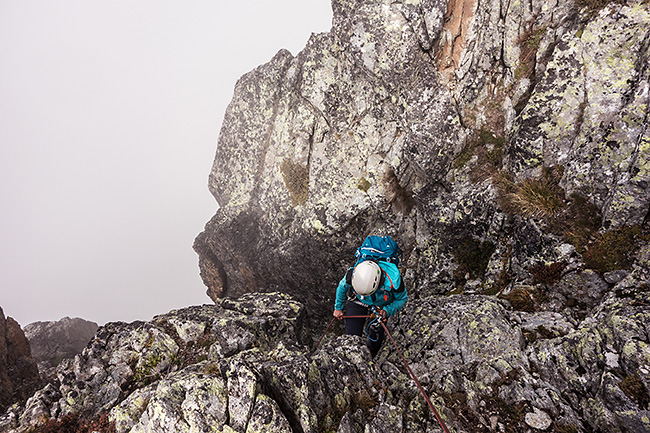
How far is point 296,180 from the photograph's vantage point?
21.5m

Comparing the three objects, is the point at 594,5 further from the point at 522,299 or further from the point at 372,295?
the point at 372,295

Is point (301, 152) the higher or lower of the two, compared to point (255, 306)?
higher

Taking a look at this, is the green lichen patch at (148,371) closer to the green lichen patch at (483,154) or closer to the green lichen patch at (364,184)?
the green lichen patch at (364,184)

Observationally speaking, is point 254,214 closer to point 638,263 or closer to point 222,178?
point 222,178

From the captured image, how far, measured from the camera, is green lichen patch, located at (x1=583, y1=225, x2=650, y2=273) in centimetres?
834

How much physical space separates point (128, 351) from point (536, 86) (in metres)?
17.9

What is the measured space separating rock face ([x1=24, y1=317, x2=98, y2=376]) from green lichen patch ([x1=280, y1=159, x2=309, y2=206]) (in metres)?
29.5

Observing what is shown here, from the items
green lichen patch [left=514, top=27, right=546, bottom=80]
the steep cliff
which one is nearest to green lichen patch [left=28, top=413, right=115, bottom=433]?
the steep cliff

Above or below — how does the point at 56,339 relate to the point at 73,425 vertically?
above

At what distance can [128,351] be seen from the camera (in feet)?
34.3

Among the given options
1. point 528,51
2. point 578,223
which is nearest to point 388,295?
point 578,223

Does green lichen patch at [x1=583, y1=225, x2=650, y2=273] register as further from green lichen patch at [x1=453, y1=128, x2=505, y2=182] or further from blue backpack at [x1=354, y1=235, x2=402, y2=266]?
blue backpack at [x1=354, y1=235, x2=402, y2=266]

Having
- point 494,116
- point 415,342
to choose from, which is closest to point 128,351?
point 415,342

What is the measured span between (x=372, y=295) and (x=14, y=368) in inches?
848
